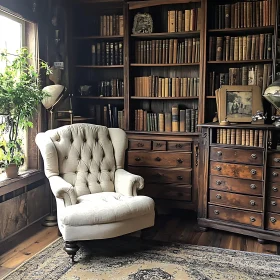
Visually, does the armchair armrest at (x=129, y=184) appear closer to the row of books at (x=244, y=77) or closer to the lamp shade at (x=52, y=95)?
the lamp shade at (x=52, y=95)

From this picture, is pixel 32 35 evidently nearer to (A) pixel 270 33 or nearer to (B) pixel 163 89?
(B) pixel 163 89

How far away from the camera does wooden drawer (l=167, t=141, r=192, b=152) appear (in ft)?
12.1

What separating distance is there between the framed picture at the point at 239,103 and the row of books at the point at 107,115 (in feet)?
3.74

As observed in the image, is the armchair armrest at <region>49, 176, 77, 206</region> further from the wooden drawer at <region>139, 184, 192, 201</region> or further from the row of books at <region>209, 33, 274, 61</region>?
the row of books at <region>209, 33, 274, 61</region>

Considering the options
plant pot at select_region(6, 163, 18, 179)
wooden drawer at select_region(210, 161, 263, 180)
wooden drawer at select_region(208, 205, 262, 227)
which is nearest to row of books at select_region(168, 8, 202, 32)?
wooden drawer at select_region(210, 161, 263, 180)

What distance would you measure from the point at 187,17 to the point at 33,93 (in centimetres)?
173

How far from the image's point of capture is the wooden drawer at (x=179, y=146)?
3.68 metres

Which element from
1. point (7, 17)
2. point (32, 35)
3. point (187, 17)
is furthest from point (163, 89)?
point (7, 17)

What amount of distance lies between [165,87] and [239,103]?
0.82 m

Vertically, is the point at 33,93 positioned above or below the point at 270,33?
below

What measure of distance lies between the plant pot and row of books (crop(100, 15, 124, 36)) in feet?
5.77

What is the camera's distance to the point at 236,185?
130 inches

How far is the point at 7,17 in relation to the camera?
324 cm

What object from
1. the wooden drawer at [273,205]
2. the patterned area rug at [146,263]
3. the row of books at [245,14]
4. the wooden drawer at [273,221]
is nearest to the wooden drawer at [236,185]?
the wooden drawer at [273,205]
